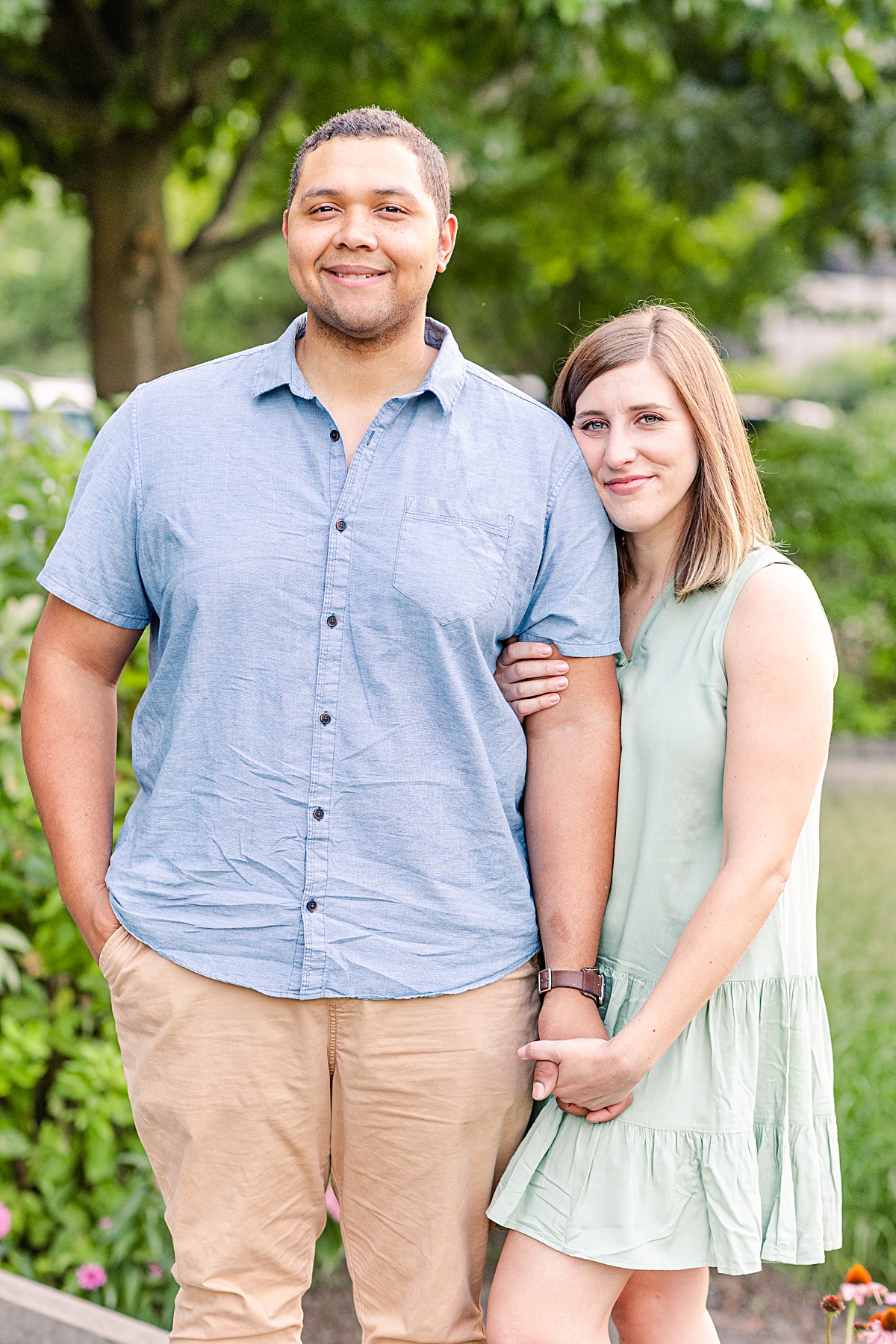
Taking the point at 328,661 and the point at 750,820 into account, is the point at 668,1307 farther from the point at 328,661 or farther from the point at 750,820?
the point at 328,661

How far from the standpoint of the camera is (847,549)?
32.0ft

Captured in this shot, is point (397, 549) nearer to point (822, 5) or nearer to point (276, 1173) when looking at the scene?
point (276, 1173)

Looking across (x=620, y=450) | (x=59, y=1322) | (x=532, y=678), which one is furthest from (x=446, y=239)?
(x=59, y=1322)

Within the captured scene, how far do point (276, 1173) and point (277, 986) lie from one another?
34 centimetres

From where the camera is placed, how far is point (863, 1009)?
439 cm

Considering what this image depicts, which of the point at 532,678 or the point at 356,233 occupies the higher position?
the point at 356,233

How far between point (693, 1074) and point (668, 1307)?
0.41 m

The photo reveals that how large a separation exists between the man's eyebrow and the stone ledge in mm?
2070

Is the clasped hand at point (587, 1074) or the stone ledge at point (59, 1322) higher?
the clasped hand at point (587, 1074)

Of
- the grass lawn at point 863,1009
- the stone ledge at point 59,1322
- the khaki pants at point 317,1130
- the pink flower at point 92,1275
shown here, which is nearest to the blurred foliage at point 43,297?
the grass lawn at point 863,1009

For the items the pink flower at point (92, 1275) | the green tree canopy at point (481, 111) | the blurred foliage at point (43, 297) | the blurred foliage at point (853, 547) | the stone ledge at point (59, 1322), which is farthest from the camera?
the blurred foliage at point (43, 297)

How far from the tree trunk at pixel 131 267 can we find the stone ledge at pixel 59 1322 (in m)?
4.97

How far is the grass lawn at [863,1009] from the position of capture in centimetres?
334

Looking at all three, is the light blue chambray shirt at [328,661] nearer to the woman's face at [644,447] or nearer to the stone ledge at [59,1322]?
the woman's face at [644,447]
